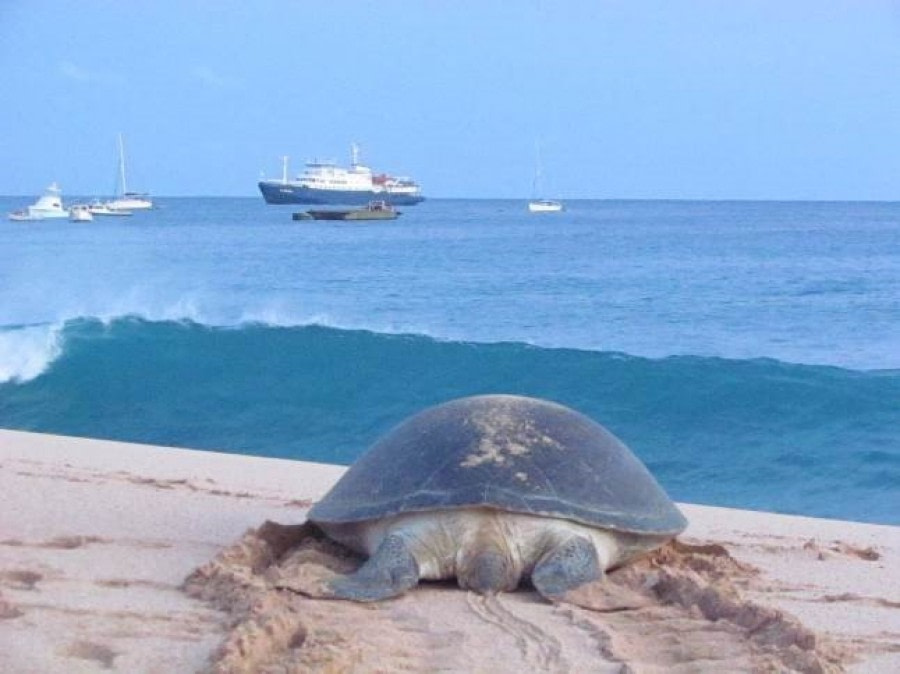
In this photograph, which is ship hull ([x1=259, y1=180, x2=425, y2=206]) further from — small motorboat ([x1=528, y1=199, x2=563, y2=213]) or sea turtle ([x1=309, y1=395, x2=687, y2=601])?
sea turtle ([x1=309, y1=395, x2=687, y2=601])

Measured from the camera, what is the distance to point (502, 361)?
17.6m

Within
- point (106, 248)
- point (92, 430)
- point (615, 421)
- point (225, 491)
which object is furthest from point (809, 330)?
point (106, 248)

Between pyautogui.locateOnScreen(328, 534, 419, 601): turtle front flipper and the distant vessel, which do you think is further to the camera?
the distant vessel

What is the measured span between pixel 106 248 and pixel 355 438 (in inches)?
1570

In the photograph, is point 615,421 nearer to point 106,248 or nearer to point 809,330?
point 809,330

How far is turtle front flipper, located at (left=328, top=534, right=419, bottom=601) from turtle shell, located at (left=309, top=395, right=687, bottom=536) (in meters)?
0.14

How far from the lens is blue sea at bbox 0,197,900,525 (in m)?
13.0

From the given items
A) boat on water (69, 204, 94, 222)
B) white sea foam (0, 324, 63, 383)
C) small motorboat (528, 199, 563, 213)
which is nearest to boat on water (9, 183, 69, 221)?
boat on water (69, 204, 94, 222)

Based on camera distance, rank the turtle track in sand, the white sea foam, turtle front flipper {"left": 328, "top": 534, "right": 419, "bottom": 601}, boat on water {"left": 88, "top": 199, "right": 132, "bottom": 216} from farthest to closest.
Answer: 1. boat on water {"left": 88, "top": 199, "right": 132, "bottom": 216}
2. the white sea foam
3. turtle front flipper {"left": 328, "top": 534, "right": 419, "bottom": 601}
4. the turtle track in sand

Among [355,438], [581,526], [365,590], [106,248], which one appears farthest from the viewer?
[106,248]

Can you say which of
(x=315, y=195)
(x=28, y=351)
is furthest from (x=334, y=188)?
(x=28, y=351)

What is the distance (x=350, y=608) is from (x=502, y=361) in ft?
44.6

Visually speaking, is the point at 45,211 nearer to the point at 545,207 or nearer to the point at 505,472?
the point at 545,207

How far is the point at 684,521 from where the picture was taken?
4965 mm
